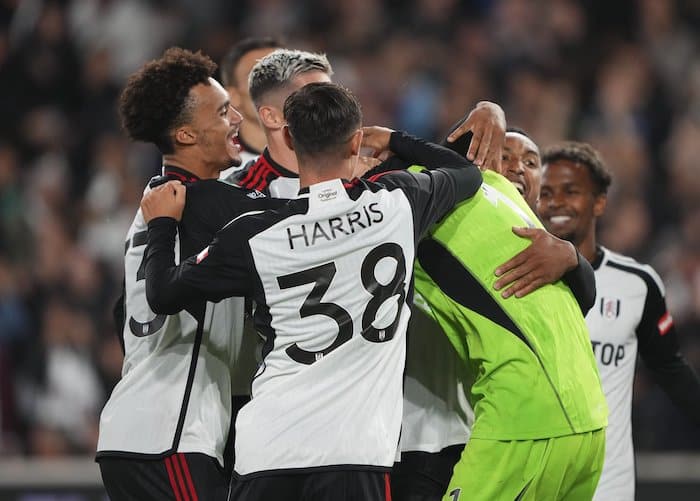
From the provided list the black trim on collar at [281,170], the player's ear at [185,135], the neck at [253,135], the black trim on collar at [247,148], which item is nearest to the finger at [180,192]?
the player's ear at [185,135]

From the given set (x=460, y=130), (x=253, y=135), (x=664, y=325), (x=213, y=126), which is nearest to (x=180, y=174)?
(x=213, y=126)

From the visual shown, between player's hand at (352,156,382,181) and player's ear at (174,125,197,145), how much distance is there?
1.94ft

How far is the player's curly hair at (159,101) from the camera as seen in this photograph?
4328mm

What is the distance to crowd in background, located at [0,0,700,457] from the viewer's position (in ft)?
29.7

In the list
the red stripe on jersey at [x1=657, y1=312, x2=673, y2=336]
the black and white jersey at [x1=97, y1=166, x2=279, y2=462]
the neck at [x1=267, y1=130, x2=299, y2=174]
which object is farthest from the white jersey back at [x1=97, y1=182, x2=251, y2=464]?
the red stripe on jersey at [x1=657, y1=312, x2=673, y2=336]

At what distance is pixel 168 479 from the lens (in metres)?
4.11

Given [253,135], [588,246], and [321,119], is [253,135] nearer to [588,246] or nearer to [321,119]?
[588,246]

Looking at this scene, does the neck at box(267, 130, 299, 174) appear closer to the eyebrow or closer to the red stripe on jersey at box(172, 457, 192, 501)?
the eyebrow

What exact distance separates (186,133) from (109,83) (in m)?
7.40

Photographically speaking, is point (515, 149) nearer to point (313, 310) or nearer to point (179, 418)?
point (313, 310)

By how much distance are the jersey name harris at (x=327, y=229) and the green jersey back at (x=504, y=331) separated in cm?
48

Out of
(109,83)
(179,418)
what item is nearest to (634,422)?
(179,418)

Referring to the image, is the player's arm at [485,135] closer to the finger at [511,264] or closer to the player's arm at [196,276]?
the finger at [511,264]

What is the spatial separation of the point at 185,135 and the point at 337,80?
20.8 ft
